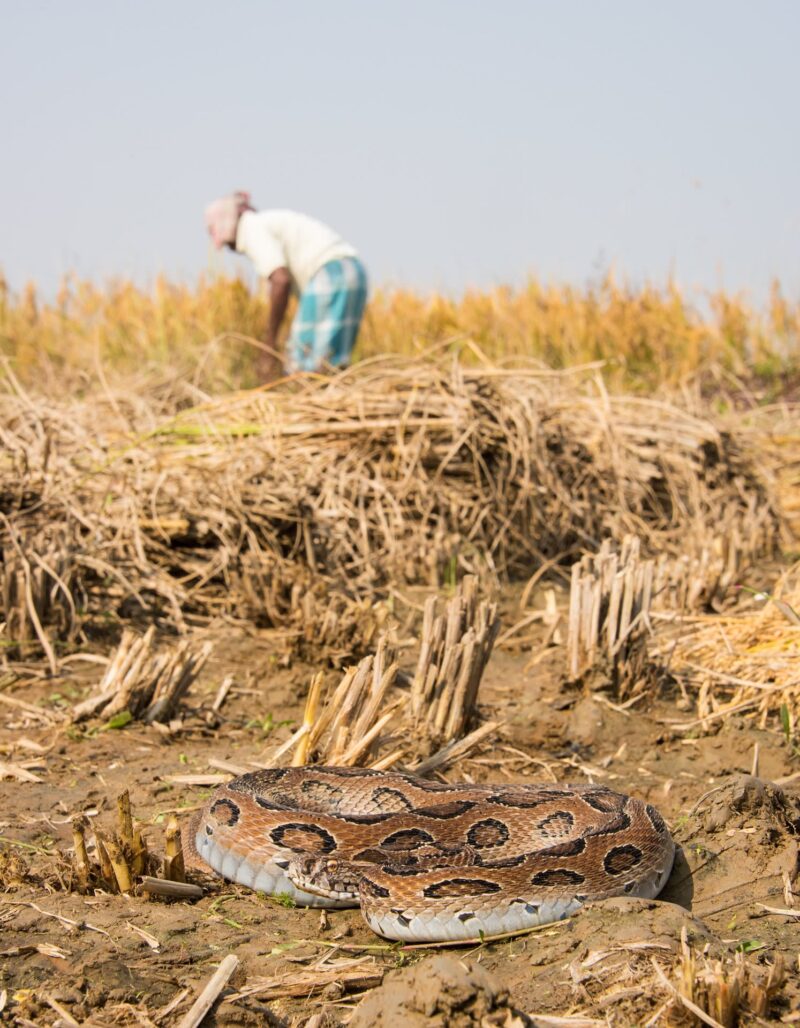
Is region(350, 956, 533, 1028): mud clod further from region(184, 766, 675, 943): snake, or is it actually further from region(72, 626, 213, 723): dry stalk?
region(72, 626, 213, 723): dry stalk

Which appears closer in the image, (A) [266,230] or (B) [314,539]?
(B) [314,539]

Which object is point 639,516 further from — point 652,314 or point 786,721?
point 652,314

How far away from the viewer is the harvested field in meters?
3.19

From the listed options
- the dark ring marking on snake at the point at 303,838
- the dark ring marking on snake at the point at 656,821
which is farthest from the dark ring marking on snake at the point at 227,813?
the dark ring marking on snake at the point at 656,821

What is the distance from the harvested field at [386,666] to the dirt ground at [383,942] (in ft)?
0.04

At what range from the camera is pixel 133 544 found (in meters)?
7.62

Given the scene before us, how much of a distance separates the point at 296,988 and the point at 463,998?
60 centimetres


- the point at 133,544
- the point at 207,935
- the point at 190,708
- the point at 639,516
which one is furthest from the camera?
the point at 639,516

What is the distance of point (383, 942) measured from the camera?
360 centimetres

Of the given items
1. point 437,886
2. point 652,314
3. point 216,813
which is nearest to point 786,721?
point 437,886

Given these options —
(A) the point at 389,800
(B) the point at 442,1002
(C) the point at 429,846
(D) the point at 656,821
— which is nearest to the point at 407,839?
(C) the point at 429,846

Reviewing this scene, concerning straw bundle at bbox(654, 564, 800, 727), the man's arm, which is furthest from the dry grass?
straw bundle at bbox(654, 564, 800, 727)

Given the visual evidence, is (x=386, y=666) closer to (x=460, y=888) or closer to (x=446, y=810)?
(x=446, y=810)

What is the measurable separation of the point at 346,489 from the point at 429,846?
443cm
